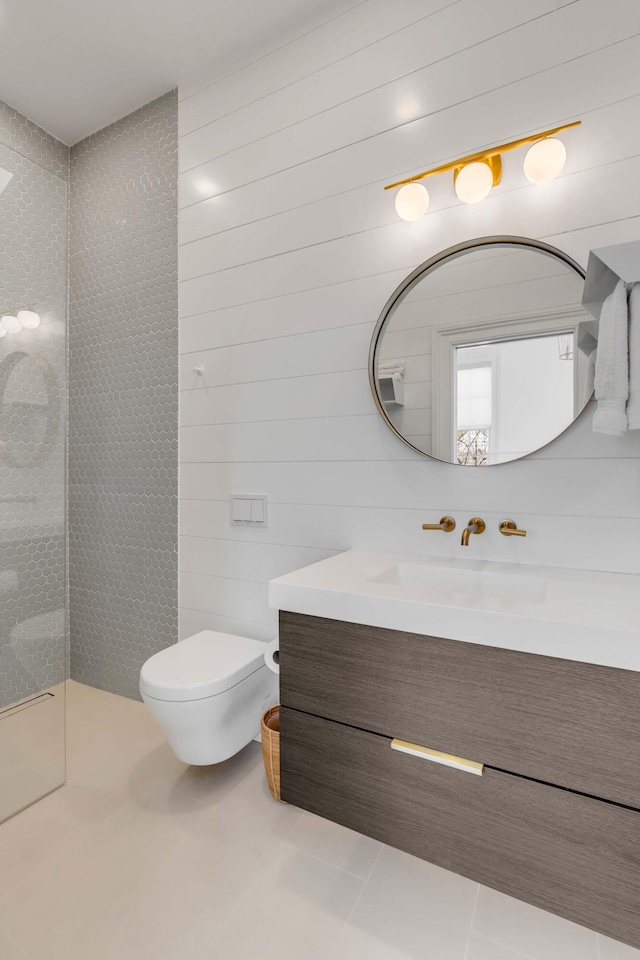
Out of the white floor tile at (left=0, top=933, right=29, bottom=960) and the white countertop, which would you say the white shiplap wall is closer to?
the white countertop

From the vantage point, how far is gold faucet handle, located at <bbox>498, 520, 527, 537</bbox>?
148 cm

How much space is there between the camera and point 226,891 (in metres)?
1.31

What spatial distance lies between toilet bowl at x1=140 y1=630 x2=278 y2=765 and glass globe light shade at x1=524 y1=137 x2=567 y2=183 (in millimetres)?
1776

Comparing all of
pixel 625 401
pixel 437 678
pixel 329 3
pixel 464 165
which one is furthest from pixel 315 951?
pixel 329 3

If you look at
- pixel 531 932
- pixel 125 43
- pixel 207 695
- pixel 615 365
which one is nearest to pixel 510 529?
pixel 615 365

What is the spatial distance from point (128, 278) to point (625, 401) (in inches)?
87.3

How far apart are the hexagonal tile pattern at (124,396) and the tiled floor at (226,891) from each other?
2.73ft

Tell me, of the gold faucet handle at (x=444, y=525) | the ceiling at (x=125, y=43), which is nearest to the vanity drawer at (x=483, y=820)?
the gold faucet handle at (x=444, y=525)

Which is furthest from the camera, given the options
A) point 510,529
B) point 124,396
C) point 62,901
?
point 124,396

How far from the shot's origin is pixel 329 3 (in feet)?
5.90

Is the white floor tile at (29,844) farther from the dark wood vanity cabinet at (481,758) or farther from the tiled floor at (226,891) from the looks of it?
the dark wood vanity cabinet at (481,758)

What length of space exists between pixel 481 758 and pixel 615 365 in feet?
3.28

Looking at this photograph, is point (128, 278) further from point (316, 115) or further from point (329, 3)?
point (329, 3)

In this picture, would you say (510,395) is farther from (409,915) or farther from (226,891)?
(226,891)
